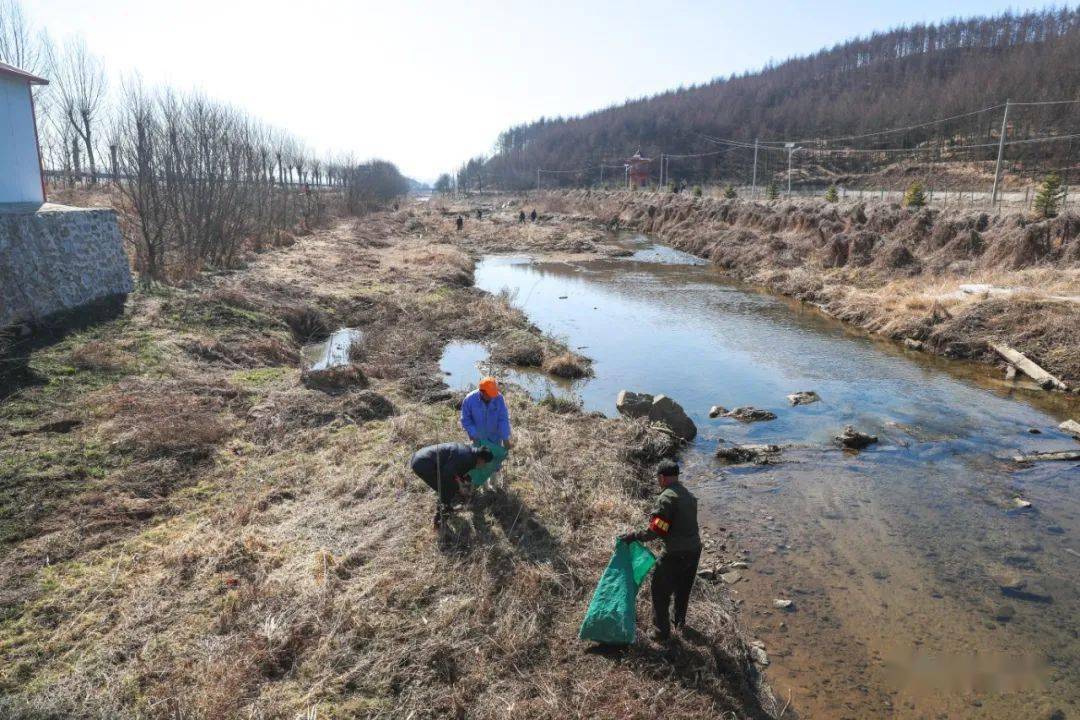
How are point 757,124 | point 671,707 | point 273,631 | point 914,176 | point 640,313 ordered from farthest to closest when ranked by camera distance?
point 757,124, point 914,176, point 640,313, point 273,631, point 671,707

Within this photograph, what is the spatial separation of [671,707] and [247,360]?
37.1 ft

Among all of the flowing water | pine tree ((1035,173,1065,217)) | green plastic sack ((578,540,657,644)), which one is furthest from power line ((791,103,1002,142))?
green plastic sack ((578,540,657,644))

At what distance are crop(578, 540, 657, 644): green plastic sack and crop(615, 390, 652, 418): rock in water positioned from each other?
229 inches

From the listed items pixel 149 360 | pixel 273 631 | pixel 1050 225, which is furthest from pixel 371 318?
pixel 1050 225

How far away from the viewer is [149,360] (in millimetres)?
11469

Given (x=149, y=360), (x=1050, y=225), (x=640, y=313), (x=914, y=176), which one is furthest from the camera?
(x=914, y=176)

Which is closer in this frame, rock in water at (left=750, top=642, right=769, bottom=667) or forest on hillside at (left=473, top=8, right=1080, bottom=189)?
rock in water at (left=750, top=642, right=769, bottom=667)

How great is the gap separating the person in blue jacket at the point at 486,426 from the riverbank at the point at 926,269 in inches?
531

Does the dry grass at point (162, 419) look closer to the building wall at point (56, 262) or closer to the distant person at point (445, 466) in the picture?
the building wall at point (56, 262)

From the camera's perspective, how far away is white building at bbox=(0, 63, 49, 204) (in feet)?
46.2

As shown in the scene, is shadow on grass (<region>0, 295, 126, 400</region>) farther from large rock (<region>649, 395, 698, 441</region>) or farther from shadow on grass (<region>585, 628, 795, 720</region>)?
large rock (<region>649, 395, 698, 441</region>)

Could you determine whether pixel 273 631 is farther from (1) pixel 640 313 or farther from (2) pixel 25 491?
(1) pixel 640 313

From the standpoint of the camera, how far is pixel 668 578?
17.8 feet

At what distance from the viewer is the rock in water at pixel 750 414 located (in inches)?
483
